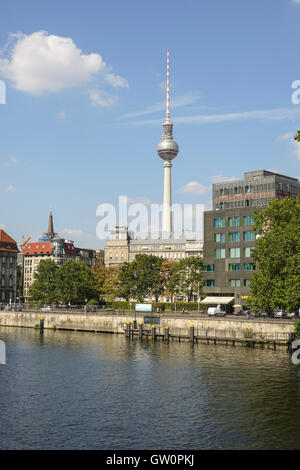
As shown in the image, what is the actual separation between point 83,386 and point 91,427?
533 inches

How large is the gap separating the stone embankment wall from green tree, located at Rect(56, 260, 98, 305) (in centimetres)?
1845

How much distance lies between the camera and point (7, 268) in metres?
184

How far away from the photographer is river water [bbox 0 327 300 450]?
113 ft

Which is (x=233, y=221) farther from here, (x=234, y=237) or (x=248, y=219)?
(x=248, y=219)

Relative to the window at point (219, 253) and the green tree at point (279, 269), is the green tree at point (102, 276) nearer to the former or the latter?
the window at point (219, 253)

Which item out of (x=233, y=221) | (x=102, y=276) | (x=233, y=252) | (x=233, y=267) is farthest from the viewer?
(x=102, y=276)

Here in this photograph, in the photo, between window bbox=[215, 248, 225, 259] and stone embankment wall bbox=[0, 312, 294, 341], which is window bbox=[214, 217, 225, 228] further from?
stone embankment wall bbox=[0, 312, 294, 341]

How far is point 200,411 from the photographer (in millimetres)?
41219

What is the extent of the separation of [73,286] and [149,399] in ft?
303

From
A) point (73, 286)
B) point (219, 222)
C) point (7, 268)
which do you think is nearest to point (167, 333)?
point (219, 222)

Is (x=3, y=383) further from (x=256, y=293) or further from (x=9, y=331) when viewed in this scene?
(x=9, y=331)

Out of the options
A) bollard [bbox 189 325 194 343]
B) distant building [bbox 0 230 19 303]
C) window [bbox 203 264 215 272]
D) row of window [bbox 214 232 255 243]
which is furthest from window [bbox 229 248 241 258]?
distant building [bbox 0 230 19 303]

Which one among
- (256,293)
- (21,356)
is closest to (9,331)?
(21,356)
